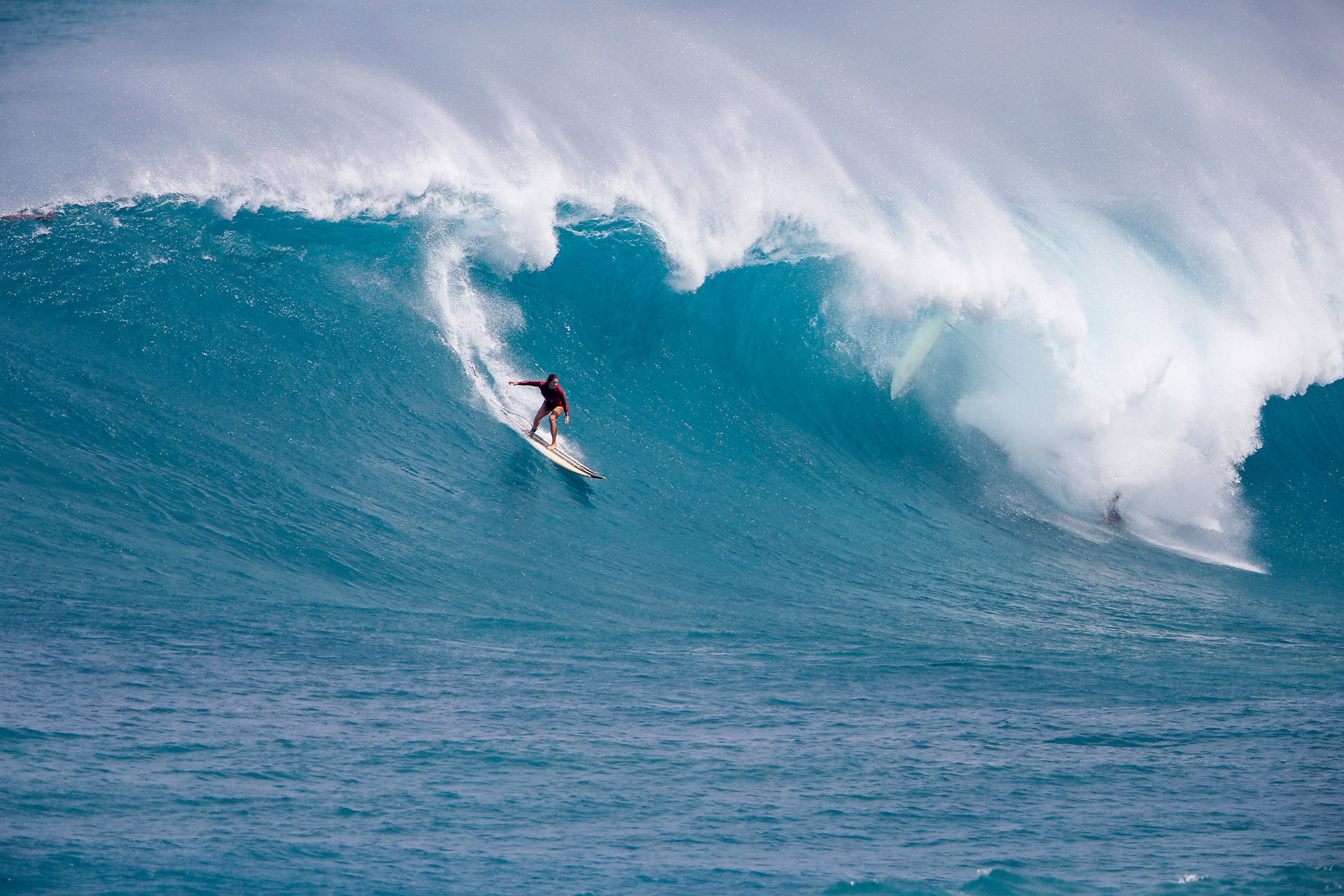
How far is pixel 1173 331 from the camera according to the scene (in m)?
15.2

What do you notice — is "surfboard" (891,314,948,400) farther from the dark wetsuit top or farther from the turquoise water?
the dark wetsuit top

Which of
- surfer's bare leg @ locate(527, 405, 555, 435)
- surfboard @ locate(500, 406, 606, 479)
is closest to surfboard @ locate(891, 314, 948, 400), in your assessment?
surfboard @ locate(500, 406, 606, 479)

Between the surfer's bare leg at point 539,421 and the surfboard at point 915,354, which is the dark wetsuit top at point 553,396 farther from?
the surfboard at point 915,354

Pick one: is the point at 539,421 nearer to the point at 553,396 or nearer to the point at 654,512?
the point at 553,396

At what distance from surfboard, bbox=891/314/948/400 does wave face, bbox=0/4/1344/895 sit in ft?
0.51

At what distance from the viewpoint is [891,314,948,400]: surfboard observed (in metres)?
13.1

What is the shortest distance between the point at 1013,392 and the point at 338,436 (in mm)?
8159

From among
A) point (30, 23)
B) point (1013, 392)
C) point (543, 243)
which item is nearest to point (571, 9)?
point (30, 23)

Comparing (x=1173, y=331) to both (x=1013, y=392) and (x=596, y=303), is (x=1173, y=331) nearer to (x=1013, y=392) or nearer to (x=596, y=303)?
(x=1013, y=392)

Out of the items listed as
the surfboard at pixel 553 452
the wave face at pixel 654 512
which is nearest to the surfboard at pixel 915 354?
the wave face at pixel 654 512

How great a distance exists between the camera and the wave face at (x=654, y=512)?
521cm

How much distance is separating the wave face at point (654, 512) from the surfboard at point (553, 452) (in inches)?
8.0

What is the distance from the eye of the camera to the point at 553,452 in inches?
408

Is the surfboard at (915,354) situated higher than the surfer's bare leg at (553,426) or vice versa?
the surfboard at (915,354)
